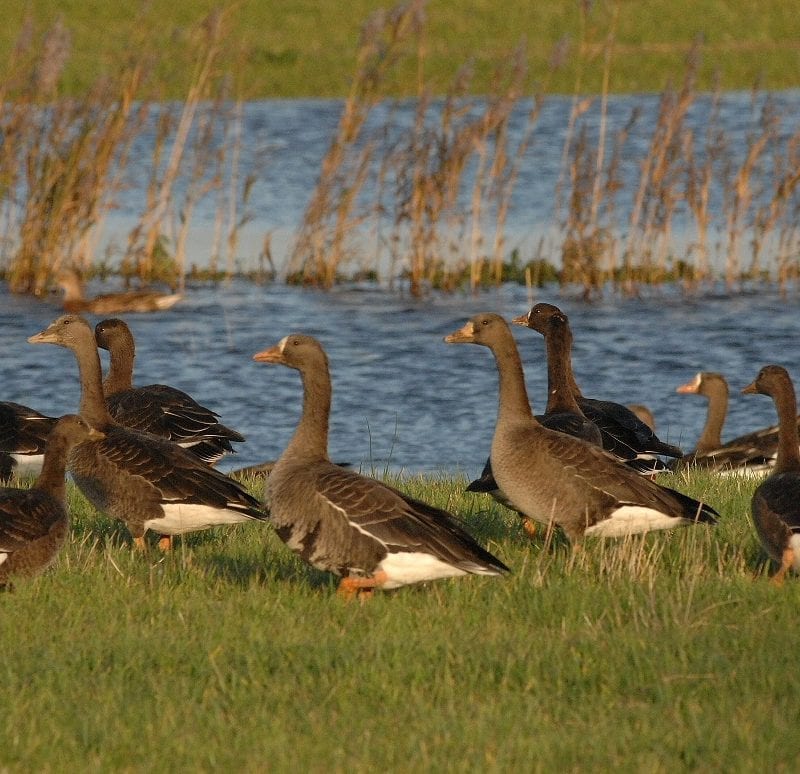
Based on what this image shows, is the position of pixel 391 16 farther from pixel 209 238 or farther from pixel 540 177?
pixel 540 177

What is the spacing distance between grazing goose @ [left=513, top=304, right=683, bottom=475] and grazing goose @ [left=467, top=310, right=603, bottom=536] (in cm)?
5

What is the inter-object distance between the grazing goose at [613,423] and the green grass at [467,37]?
30713 mm

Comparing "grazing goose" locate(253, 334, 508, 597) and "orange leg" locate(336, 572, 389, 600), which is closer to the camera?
"grazing goose" locate(253, 334, 508, 597)

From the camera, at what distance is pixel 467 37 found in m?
46.1

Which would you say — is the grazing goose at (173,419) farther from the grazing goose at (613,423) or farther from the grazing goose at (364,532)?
the grazing goose at (364,532)

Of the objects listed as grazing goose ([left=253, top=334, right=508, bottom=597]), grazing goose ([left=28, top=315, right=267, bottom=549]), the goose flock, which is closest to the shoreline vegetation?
the goose flock

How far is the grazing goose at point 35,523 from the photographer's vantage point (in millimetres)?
6820

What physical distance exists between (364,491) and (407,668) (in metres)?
1.29

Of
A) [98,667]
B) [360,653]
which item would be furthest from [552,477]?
[98,667]

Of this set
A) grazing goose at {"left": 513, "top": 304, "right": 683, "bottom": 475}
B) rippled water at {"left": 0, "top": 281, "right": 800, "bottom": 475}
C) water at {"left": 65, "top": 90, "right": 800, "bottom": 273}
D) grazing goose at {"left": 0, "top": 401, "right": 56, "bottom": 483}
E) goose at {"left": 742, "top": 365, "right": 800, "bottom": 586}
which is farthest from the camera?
water at {"left": 65, "top": 90, "right": 800, "bottom": 273}

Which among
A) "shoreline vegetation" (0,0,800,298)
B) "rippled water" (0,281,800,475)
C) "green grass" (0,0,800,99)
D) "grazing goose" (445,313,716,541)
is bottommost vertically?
"rippled water" (0,281,800,475)

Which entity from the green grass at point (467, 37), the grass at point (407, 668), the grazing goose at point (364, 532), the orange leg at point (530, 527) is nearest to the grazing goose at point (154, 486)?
the grass at point (407, 668)

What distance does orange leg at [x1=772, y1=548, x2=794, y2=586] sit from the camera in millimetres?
6699

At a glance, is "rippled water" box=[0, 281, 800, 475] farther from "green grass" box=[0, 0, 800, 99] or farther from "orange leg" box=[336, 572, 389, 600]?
"green grass" box=[0, 0, 800, 99]
